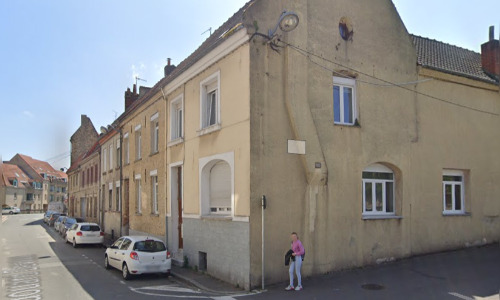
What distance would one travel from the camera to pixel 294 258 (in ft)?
35.9

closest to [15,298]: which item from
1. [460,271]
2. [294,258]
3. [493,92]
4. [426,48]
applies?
[294,258]

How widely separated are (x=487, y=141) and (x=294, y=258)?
33.6 ft

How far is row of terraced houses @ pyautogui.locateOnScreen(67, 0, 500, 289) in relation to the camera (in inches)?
459

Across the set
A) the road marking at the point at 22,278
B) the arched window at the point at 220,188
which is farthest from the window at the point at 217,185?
the road marking at the point at 22,278

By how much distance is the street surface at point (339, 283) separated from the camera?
10.1 m

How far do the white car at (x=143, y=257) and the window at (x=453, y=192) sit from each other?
10008mm

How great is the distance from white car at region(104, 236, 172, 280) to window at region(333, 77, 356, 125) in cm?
703

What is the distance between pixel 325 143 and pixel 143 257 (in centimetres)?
Answer: 674

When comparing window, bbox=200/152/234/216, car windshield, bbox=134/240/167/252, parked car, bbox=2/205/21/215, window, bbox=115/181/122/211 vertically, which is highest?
window, bbox=200/152/234/216

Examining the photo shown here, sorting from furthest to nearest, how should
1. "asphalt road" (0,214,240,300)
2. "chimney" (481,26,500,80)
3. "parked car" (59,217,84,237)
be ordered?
"parked car" (59,217,84,237)
"chimney" (481,26,500,80)
"asphalt road" (0,214,240,300)

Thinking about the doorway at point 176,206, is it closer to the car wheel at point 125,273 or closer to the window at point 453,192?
the car wheel at point 125,273

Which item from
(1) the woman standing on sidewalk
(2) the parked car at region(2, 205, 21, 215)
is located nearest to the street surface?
(1) the woman standing on sidewalk

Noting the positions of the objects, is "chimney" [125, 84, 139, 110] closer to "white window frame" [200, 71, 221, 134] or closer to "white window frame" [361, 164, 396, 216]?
"white window frame" [200, 71, 221, 134]

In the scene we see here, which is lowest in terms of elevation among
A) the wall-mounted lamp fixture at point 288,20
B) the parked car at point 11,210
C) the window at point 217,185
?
the parked car at point 11,210
